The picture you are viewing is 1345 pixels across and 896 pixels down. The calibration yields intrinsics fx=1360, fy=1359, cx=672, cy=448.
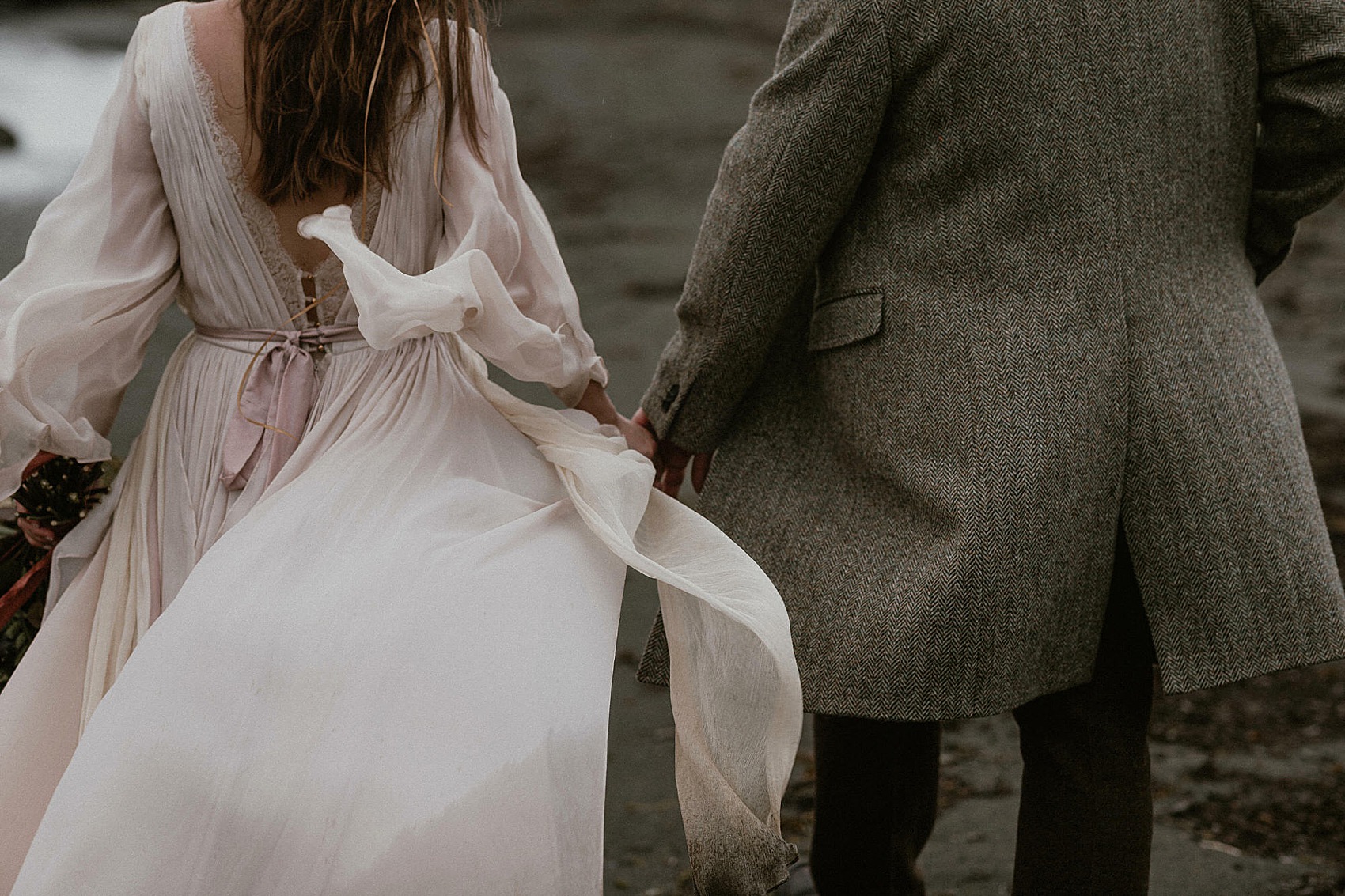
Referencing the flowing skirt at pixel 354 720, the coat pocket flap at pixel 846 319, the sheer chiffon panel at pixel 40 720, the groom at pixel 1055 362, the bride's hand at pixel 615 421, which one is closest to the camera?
the flowing skirt at pixel 354 720

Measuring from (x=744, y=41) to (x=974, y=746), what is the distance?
10.7m

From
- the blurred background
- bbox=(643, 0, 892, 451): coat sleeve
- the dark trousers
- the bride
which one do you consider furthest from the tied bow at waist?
the blurred background

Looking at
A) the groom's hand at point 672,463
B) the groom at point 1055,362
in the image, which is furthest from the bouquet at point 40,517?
the groom at point 1055,362

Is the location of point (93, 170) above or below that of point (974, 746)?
above

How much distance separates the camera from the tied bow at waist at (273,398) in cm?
199

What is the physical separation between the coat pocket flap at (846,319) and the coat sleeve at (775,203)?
0.06m

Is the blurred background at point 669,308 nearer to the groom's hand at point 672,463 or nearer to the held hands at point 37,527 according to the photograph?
the groom's hand at point 672,463

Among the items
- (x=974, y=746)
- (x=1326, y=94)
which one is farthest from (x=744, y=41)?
(x=1326, y=94)

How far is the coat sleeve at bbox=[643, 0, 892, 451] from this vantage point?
206 cm

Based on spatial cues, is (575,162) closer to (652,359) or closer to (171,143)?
(652,359)

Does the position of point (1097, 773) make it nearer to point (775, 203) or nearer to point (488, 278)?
point (775, 203)

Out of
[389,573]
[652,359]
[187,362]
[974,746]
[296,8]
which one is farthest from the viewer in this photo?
[652,359]

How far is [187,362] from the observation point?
2.12 meters

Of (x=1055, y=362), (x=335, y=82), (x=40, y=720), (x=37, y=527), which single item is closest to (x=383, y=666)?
(x=40, y=720)
